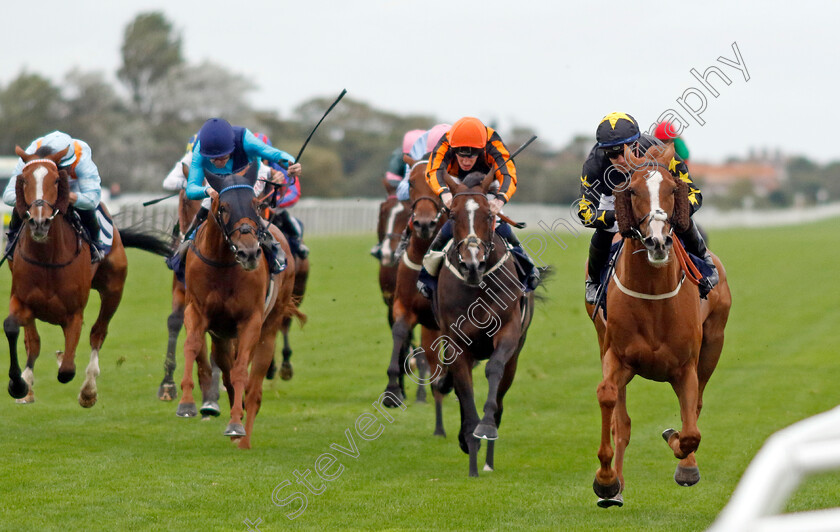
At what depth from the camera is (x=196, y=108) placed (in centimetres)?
6025

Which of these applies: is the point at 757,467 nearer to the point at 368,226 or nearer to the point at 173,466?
the point at 173,466

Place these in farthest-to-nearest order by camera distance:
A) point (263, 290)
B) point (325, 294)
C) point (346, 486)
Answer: point (325, 294) → point (263, 290) → point (346, 486)

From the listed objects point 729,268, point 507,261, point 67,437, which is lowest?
point 729,268

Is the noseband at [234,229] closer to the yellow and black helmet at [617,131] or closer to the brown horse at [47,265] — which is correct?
the brown horse at [47,265]

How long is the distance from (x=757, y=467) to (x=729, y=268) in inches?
1198

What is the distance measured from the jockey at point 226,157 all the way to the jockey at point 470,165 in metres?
1.16

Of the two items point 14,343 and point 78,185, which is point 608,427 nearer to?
point 14,343

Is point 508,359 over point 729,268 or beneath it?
over

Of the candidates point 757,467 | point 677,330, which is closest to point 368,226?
point 677,330

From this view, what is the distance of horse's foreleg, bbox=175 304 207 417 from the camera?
314 inches

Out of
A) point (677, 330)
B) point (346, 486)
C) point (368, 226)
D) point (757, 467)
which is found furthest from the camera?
point (368, 226)

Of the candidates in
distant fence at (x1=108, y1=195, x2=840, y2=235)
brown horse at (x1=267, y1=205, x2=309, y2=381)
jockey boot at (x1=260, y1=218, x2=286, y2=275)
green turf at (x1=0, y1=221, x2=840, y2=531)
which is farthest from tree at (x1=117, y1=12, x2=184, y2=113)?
jockey boot at (x1=260, y1=218, x2=286, y2=275)

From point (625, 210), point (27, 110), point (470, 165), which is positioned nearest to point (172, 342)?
point (470, 165)

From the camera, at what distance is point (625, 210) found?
5918 millimetres
